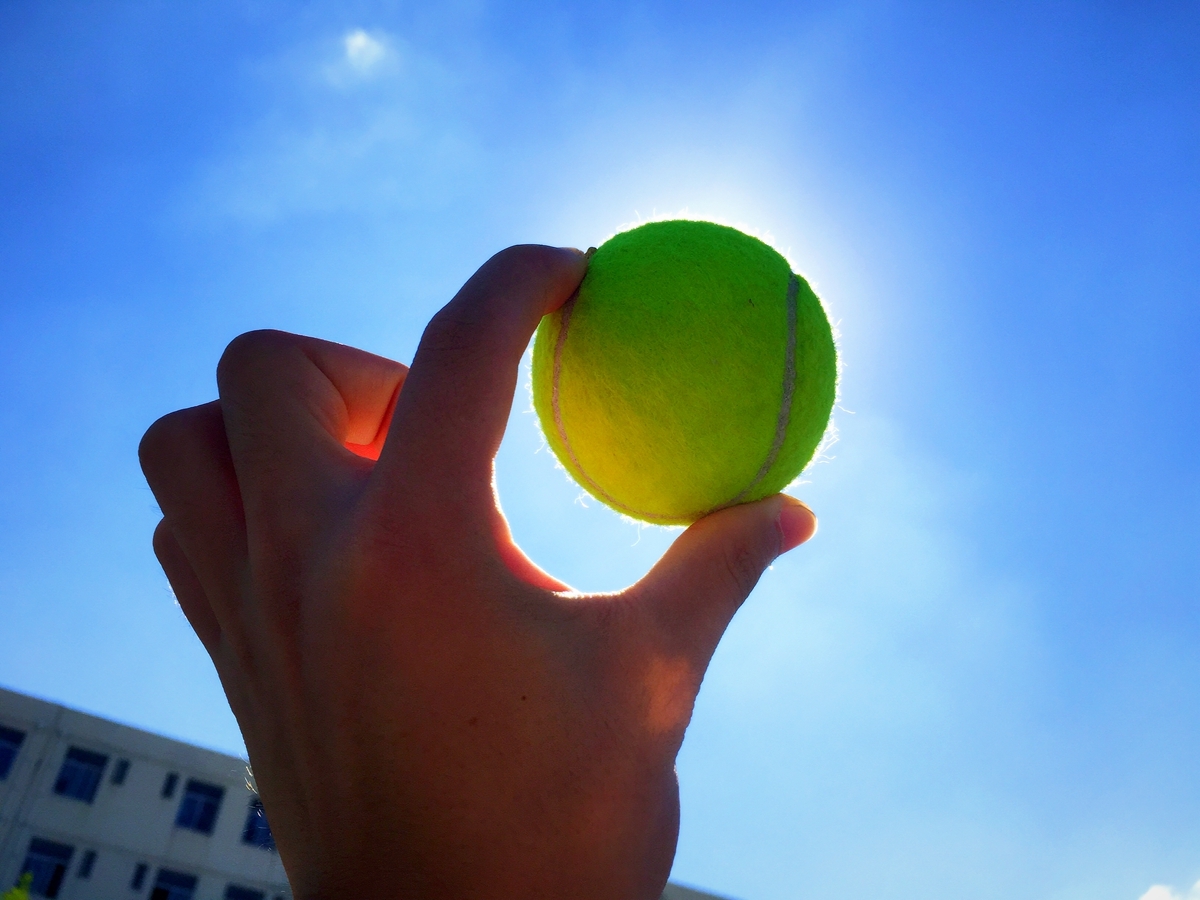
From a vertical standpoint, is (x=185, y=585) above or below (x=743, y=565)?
below

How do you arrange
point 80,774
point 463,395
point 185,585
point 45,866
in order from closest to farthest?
1. point 463,395
2. point 185,585
3. point 45,866
4. point 80,774

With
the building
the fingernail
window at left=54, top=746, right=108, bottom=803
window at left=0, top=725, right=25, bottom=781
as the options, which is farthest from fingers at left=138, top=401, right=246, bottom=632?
window at left=54, top=746, right=108, bottom=803

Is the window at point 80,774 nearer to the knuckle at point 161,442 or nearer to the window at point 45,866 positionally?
the window at point 45,866

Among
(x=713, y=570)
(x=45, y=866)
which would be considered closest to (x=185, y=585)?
(x=713, y=570)

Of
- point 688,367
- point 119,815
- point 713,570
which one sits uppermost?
point 119,815

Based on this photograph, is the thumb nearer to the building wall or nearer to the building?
the building

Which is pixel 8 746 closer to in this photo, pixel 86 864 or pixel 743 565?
pixel 86 864

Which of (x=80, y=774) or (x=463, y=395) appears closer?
(x=463, y=395)

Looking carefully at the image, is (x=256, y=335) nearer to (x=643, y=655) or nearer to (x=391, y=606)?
(x=391, y=606)
